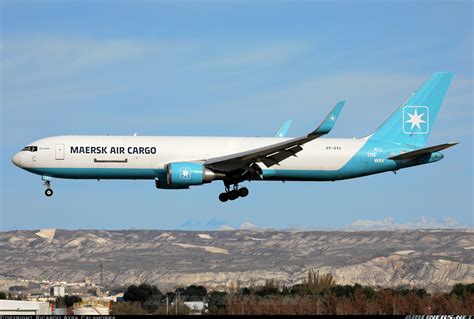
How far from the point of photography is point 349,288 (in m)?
69.4

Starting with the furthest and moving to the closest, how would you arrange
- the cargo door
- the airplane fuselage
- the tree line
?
the tree line
the airplane fuselage
the cargo door

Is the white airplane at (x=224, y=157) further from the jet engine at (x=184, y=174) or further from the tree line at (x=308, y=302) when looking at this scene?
the tree line at (x=308, y=302)

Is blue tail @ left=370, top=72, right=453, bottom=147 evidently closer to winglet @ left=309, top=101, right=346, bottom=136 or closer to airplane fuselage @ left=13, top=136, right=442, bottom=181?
airplane fuselage @ left=13, top=136, right=442, bottom=181

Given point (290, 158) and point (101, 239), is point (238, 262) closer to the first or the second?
point (101, 239)

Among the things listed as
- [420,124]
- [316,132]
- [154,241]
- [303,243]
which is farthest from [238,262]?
[316,132]

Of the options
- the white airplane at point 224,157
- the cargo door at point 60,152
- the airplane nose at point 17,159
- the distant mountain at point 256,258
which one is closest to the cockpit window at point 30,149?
the white airplane at point 224,157

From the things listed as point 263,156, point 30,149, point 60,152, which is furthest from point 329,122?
point 30,149

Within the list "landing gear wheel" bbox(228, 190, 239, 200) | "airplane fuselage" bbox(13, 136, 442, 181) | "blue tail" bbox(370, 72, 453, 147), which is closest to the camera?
"airplane fuselage" bbox(13, 136, 442, 181)

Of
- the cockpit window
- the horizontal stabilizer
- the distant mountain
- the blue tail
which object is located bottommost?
the distant mountain

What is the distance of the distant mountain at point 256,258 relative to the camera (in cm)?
10538

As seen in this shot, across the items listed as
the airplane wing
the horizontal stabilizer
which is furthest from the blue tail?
the airplane wing

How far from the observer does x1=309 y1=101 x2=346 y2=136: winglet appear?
5000 cm

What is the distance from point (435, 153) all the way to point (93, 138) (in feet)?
67.0

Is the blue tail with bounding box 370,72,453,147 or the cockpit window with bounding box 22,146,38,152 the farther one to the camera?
the blue tail with bounding box 370,72,453,147
